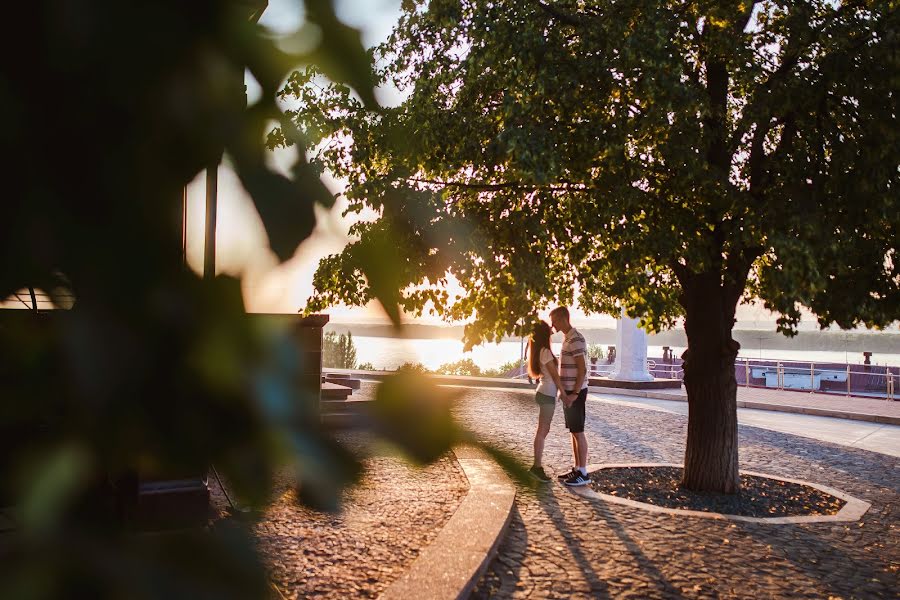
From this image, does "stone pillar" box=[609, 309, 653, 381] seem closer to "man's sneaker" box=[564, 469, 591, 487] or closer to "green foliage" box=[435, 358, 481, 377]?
"man's sneaker" box=[564, 469, 591, 487]

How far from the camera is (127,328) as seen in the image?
0.35 metres

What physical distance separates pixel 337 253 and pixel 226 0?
0.21 m

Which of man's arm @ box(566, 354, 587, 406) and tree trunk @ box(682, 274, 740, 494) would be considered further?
tree trunk @ box(682, 274, 740, 494)

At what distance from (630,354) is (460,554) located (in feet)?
57.6

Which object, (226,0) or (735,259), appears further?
(735,259)

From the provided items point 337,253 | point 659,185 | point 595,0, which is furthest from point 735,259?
point 337,253

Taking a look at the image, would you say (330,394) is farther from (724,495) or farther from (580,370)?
(724,495)

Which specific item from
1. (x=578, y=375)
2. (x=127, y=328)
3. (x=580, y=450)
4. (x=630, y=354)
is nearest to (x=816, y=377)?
(x=630, y=354)

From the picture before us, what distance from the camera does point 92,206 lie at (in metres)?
0.34

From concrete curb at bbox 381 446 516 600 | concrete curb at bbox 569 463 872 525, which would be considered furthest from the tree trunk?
concrete curb at bbox 381 446 516 600

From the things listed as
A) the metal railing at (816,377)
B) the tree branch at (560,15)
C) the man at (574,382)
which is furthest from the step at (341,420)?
the metal railing at (816,377)

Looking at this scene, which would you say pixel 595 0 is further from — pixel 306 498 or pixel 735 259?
pixel 306 498

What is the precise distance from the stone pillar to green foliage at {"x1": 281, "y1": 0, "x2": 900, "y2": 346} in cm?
1392

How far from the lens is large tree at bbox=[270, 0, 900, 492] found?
657cm
